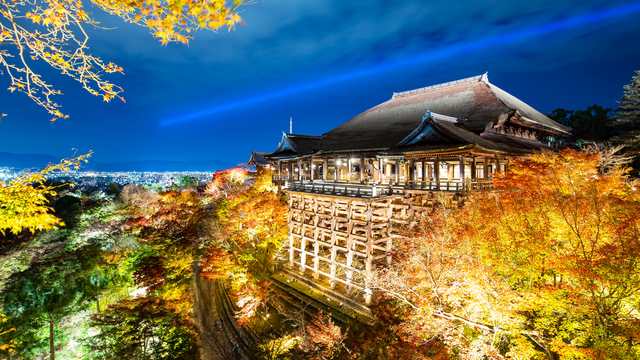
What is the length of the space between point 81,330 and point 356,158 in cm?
1875

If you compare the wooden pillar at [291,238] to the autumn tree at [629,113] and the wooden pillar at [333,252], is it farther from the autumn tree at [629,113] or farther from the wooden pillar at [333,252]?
the autumn tree at [629,113]

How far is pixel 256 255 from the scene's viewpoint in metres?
23.6

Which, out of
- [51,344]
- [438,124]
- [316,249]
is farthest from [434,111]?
[51,344]

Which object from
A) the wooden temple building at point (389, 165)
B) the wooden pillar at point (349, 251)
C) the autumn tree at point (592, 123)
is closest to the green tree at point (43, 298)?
the wooden temple building at point (389, 165)

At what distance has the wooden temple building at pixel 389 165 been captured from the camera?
1664cm

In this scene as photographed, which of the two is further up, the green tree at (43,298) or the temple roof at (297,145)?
the temple roof at (297,145)

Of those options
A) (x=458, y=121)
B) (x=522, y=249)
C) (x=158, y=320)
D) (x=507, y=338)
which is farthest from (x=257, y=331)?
(x=458, y=121)

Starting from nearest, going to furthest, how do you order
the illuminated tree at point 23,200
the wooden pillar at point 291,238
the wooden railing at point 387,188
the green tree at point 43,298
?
the illuminated tree at point 23,200, the green tree at point 43,298, the wooden railing at point 387,188, the wooden pillar at point 291,238

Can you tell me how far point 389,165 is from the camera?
26734 mm

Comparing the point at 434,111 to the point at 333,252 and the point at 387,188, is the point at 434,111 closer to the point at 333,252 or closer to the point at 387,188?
the point at 387,188

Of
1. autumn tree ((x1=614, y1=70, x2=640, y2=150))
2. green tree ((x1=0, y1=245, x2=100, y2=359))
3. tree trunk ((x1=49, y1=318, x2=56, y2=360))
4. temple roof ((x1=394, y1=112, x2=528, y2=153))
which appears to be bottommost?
tree trunk ((x1=49, y1=318, x2=56, y2=360))

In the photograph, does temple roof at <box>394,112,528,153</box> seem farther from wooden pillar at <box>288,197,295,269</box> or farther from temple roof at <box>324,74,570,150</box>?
wooden pillar at <box>288,197,295,269</box>

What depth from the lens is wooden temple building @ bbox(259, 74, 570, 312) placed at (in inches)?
655

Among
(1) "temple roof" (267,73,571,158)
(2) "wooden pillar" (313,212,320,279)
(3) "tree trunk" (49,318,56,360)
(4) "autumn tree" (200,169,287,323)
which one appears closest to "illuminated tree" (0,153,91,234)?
(3) "tree trunk" (49,318,56,360)
